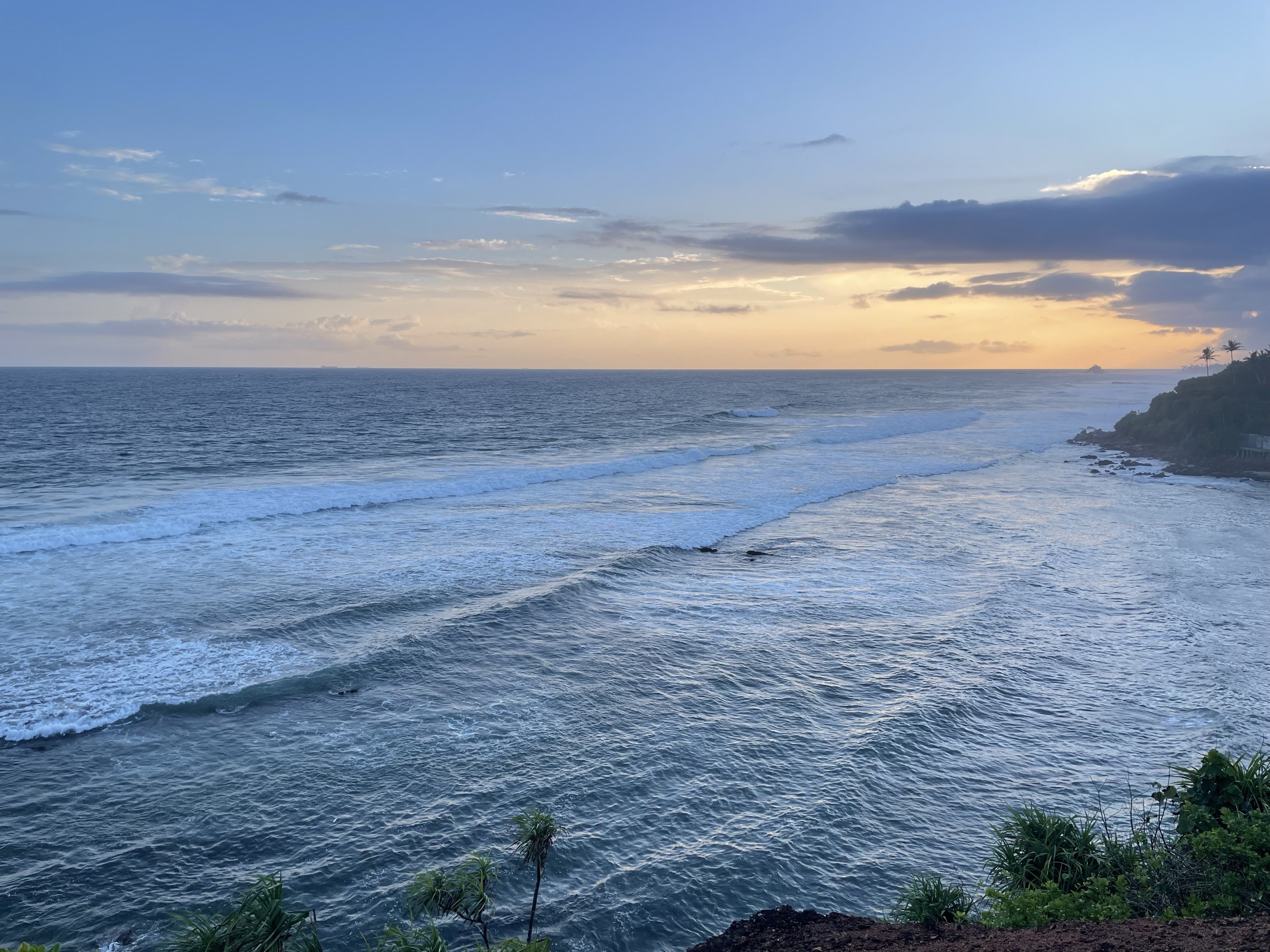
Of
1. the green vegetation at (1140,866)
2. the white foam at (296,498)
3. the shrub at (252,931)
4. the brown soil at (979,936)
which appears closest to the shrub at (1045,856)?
the green vegetation at (1140,866)

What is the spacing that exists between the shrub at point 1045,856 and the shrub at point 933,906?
2.77ft

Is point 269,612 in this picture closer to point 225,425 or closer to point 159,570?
point 159,570

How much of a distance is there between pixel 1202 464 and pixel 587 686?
212 ft

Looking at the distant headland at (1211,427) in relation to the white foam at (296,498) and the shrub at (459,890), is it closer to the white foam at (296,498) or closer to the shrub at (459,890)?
the white foam at (296,498)

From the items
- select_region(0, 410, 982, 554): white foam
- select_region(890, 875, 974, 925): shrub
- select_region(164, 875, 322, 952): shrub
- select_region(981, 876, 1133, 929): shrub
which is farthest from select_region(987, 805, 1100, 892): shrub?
select_region(0, 410, 982, 554): white foam

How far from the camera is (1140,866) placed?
11531 mm

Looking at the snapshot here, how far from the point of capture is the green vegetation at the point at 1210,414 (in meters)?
66.7

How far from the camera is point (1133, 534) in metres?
39.8

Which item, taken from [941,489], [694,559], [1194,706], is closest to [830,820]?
[1194,706]

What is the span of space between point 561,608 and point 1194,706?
61.6 ft

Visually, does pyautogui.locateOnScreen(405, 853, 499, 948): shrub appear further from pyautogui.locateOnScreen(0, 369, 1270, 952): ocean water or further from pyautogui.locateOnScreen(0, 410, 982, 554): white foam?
pyautogui.locateOnScreen(0, 410, 982, 554): white foam

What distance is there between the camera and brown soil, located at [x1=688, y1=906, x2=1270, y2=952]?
364 inches

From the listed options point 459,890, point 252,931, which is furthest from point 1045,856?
point 252,931

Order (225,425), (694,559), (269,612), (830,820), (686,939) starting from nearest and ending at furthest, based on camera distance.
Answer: (686,939), (830,820), (269,612), (694,559), (225,425)
